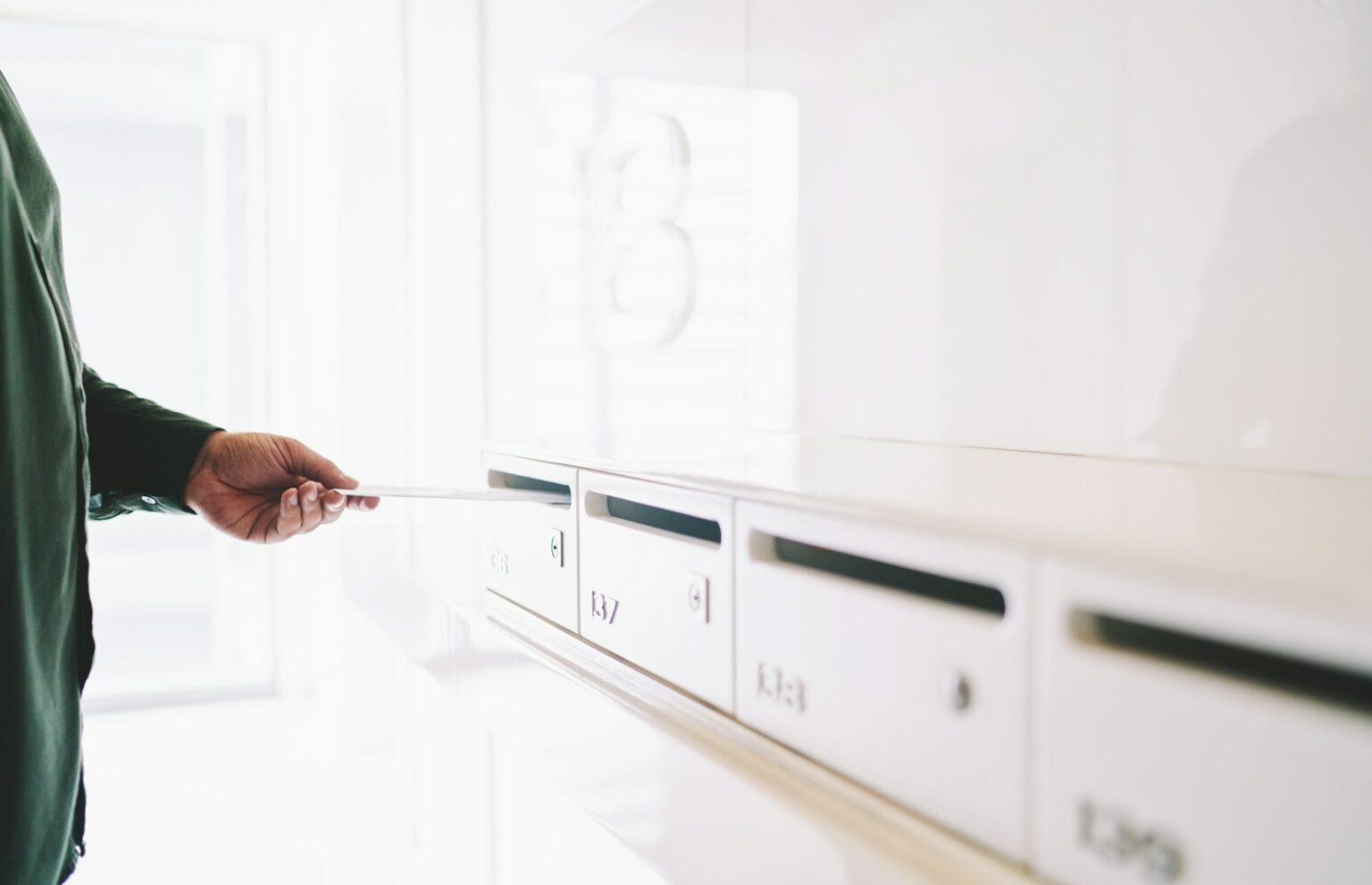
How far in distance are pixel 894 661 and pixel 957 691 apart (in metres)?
0.04

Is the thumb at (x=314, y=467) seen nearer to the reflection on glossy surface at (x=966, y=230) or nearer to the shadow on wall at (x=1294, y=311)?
the reflection on glossy surface at (x=966, y=230)

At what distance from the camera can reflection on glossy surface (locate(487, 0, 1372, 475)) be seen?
71 centimetres

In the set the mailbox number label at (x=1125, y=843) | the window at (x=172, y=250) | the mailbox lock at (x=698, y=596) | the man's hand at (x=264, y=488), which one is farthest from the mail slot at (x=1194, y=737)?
the window at (x=172, y=250)

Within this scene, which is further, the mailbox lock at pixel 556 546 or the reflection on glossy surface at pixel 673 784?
the mailbox lock at pixel 556 546

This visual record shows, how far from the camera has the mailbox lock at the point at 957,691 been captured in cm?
49

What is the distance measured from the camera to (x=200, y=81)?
11.2 feet

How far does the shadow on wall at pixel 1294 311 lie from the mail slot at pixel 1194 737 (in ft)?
1.05

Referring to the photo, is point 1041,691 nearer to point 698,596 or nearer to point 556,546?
point 698,596

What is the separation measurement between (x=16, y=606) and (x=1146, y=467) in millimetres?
772

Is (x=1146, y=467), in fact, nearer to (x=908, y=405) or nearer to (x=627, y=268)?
(x=908, y=405)

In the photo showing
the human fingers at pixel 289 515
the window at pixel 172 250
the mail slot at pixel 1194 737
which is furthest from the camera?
the window at pixel 172 250

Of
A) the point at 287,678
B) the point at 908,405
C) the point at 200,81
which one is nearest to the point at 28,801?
the point at 908,405

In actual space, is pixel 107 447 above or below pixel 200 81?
below

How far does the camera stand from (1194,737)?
391mm
